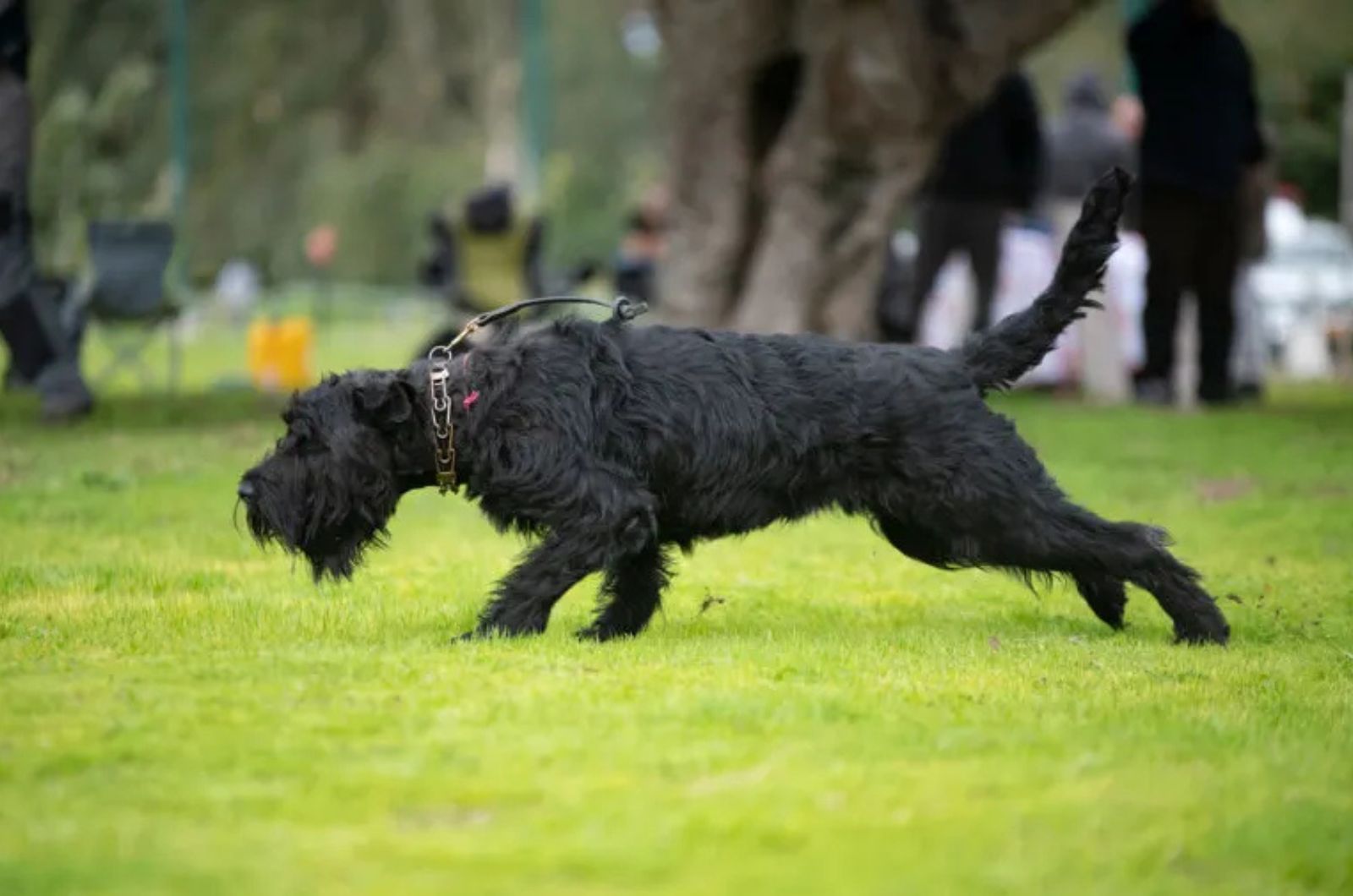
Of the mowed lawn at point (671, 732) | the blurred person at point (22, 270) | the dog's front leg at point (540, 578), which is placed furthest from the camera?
the blurred person at point (22, 270)

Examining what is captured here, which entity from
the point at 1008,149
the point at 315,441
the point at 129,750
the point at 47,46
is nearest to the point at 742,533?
the point at 315,441

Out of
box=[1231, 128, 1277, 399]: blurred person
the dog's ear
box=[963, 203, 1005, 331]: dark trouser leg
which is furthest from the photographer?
box=[963, 203, 1005, 331]: dark trouser leg

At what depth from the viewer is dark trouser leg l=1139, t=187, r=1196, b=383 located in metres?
15.5

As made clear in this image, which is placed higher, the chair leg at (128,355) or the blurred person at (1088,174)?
the blurred person at (1088,174)

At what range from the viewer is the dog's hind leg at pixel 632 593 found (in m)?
6.79

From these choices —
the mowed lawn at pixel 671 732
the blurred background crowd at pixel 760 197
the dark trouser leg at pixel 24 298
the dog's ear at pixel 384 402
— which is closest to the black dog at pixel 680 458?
the dog's ear at pixel 384 402

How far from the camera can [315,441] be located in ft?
21.6

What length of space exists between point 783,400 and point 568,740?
1996mm

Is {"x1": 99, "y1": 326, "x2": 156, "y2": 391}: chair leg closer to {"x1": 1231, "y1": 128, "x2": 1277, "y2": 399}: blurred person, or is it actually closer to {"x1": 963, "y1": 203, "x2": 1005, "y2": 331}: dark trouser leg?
{"x1": 963, "y1": 203, "x2": 1005, "y2": 331}: dark trouser leg

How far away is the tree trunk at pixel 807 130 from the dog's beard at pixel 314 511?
9155 mm

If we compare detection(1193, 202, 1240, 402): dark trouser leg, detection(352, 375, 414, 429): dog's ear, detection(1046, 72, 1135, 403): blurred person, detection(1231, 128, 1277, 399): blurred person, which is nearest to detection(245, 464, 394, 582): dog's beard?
detection(352, 375, 414, 429): dog's ear

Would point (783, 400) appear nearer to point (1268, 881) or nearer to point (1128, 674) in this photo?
point (1128, 674)

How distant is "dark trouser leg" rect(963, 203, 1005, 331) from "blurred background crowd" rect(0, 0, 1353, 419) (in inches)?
0.8

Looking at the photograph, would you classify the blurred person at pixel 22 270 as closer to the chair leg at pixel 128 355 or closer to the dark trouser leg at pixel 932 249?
the chair leg at pixel 128 355
